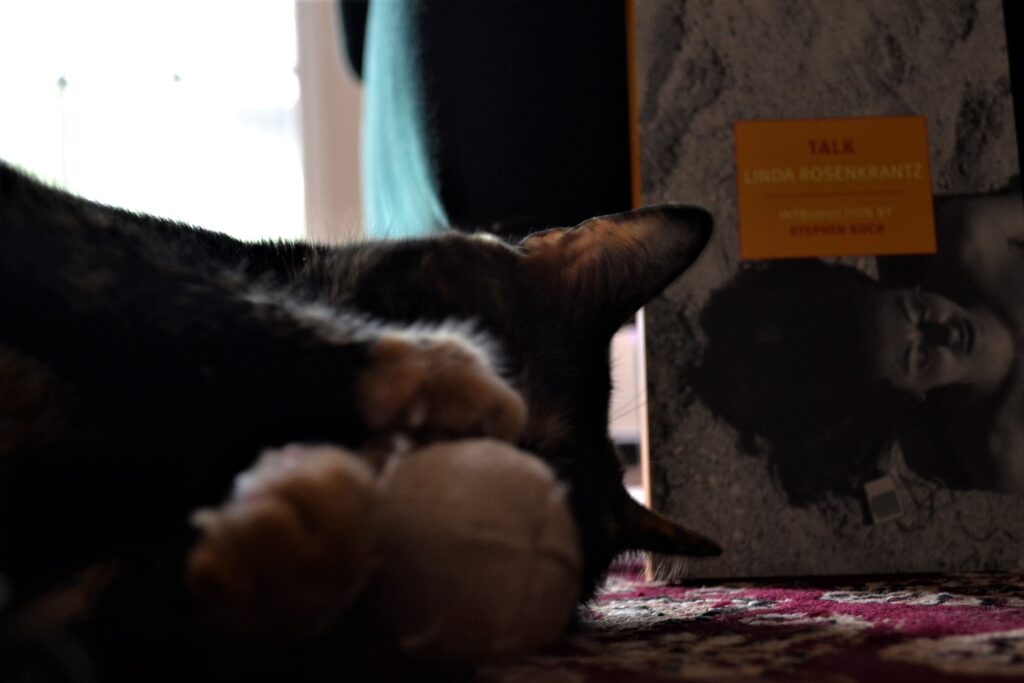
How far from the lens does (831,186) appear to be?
129 centimetres

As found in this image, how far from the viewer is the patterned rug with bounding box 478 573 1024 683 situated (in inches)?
24.8

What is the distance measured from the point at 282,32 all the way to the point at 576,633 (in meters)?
2.65

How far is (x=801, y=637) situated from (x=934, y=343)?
622 millimetres

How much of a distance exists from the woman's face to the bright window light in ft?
5.97

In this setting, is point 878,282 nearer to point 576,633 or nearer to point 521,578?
point 576,633

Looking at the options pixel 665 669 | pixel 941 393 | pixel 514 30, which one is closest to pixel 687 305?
pixel 941 393

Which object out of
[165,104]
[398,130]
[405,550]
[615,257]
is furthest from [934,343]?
[165,104]

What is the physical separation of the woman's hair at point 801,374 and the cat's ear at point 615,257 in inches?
13.7

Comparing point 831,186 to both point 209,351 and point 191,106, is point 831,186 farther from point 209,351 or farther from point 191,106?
point 191,106

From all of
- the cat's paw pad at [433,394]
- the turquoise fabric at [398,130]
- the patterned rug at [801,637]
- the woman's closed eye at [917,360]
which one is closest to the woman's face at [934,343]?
the woman's closed eye at [917,360]

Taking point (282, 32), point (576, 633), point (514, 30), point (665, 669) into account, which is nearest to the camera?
point (665, 669)

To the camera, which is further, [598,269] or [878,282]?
[878,282]

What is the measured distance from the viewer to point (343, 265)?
2.82 ft

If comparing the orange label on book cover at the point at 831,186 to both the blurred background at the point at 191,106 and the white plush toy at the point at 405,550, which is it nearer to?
the white plush toy at the point at 405,550
